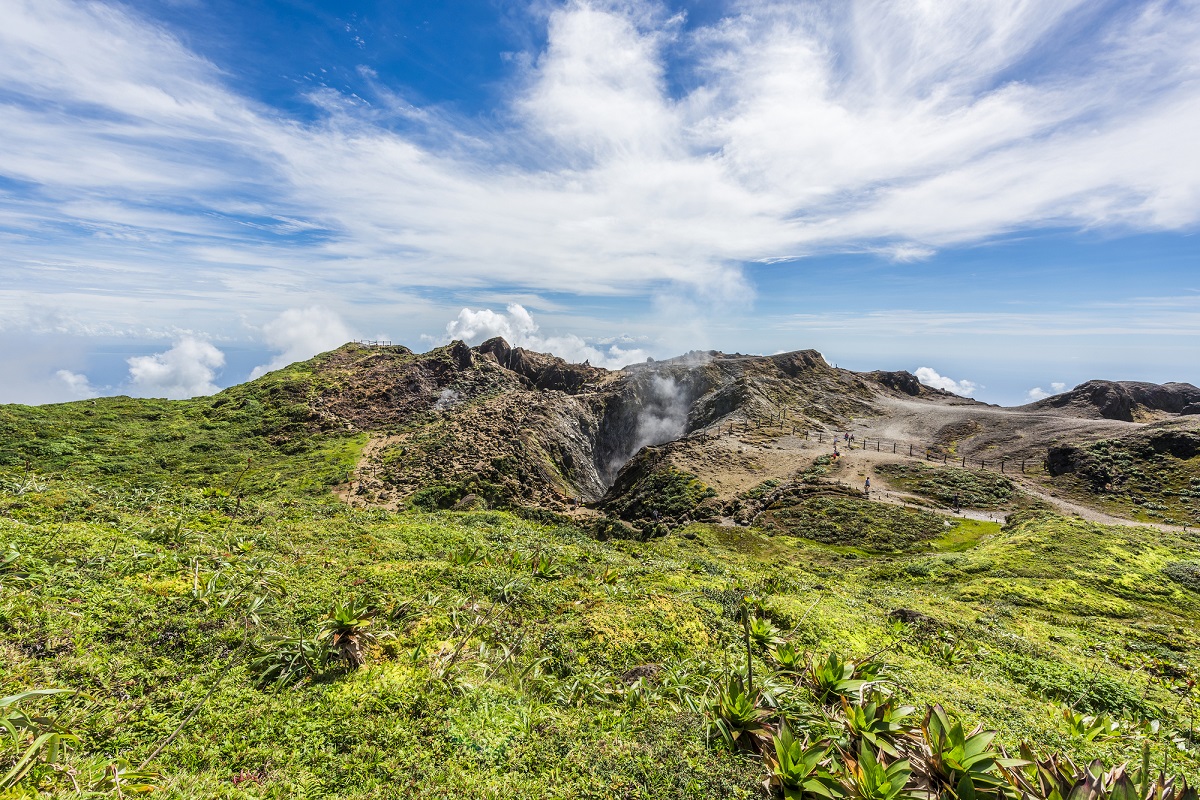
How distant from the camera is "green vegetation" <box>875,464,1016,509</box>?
40.2m

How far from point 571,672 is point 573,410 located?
68.2 meters

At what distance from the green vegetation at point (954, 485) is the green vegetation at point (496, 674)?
27.7 metres

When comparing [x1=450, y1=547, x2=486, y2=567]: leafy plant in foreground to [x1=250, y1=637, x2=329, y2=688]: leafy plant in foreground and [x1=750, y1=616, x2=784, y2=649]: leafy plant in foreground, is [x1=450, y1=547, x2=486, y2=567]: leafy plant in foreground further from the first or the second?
[x1=750, y1=616, x2=784, y2=649]: leafy plant in foreground

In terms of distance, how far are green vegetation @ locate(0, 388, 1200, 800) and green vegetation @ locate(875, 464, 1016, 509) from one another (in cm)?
2767

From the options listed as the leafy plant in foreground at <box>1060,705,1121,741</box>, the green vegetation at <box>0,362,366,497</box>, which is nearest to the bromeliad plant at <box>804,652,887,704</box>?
the leafy plant in foreground at <box>1060,705,1121,741</box>

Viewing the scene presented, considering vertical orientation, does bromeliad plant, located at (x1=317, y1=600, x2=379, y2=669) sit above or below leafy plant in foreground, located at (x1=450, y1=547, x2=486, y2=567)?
above

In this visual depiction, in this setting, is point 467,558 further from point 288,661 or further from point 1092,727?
point 1092,727

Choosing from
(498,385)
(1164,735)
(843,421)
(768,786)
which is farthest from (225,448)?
(843,421)

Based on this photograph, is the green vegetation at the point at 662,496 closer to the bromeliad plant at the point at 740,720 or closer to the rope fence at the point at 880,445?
the rope fence at the point at 880,445

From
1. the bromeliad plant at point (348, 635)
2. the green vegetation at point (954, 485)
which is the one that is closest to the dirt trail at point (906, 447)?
the green vegetation at point (954, 485)

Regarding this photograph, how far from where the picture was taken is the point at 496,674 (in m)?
6.90

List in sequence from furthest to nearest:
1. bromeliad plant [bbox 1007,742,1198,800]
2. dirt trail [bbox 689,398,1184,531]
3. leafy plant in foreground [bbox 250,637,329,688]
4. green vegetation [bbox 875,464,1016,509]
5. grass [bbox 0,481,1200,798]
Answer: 1. dirt trail [bbox 689,398,1184,531]
2. green vegetation [bbox 875,464,1016,509]
3. leafy plant in foreground [bbox 250,637,329,688]
4. grass [bbox 0,481,1200,798]
5. bromeliad plant [bbox 1007,742,1198,800]

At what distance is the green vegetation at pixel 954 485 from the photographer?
132ft

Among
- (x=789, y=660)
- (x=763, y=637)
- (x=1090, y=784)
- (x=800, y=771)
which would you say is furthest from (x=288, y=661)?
(x=1090, y=784)
